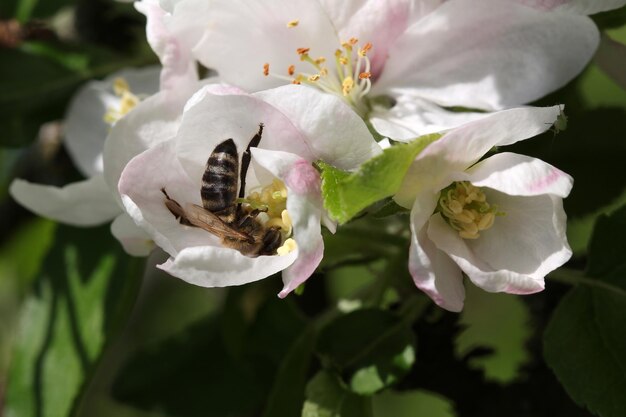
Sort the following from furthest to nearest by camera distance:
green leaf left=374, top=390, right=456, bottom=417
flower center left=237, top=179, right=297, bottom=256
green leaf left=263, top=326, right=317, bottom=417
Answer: green leaf left=374, top=390, right=456, bottom=417
green leaf left=263, top=326, right=317, bottom=417
flower center left=237, top=179, right=297, bottom=256

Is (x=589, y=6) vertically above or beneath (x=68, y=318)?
above

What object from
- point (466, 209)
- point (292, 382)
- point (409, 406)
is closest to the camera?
point (466, 209)

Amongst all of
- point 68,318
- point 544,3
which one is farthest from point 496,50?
point 68,318

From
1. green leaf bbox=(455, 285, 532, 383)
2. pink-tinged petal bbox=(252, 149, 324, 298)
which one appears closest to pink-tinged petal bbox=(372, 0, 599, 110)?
pink-tinged petal bbox=(252, 149, 324, 298)

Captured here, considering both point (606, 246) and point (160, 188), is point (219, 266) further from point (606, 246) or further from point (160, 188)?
point (606, 246)

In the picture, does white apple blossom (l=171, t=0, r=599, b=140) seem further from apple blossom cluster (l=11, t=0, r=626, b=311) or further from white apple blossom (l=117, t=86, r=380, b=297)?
white apple blossom (l=117, t=86, r=380, b=297)

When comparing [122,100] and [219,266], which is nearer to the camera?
[219,266]

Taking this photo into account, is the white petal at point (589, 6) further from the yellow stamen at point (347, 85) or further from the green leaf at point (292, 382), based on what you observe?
the green leaf at point (292, 382)
